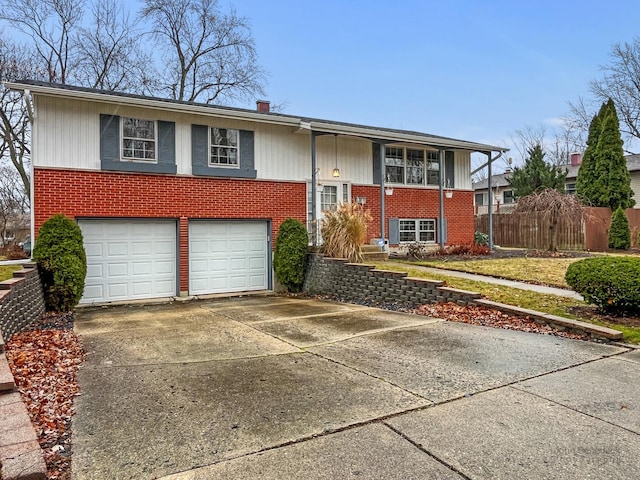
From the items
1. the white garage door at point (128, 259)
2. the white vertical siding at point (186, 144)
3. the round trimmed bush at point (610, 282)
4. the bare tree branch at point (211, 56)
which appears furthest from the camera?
the bare tree branch at point (211, 56)

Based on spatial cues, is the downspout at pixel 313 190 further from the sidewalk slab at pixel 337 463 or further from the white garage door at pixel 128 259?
the sidewalk slab at pixel 337 463

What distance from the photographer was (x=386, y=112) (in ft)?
120

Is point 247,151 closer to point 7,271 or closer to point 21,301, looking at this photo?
point 7,271

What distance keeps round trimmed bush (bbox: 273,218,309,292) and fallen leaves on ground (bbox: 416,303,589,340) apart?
4079mm

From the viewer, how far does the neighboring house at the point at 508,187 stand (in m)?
26.8

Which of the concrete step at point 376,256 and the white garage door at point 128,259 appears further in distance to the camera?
the concrete step at point 376,256

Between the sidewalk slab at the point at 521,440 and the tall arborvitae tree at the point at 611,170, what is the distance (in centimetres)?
2083

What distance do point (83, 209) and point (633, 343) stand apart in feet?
34.8

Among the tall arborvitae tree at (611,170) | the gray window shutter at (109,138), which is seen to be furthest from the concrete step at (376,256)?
the tall arborvitae tree at (611,170)

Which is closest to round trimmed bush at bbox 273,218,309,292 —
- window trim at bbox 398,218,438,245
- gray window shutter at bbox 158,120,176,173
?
gray window shutter at bbox 158,120,176,173

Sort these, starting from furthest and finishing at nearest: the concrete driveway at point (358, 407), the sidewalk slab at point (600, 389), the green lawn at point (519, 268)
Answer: the green lawn at point (519, 268), the sidewalk slab at point (600, 389), the concrete driveway at point (358, 407)

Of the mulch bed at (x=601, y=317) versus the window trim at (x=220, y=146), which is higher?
the window trim at (x=220, y=146)

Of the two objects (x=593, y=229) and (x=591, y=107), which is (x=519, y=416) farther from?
(x=591, y=107)

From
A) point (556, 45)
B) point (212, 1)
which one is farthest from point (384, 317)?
point (212, 1)
